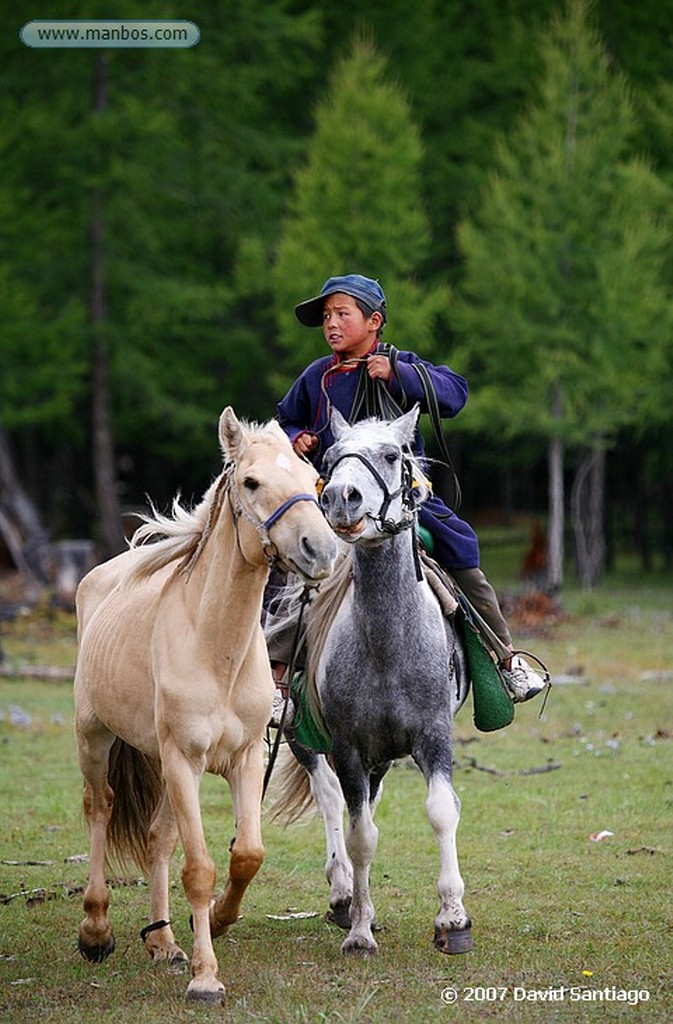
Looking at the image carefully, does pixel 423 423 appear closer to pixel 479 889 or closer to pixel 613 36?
pixel 613 36

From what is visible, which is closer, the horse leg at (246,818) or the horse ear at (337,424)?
the horse leg at (246,818)

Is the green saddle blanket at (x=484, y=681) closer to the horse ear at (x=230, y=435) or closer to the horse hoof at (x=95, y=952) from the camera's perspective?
the horse ear at (x=230, y=435)

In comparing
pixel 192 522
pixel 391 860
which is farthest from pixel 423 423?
pixel 192 522

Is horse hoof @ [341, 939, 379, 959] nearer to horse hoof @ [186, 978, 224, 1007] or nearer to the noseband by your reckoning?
horse hoof @ [186, 978, 224, 1007]

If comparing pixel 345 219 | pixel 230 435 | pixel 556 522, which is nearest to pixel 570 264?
pixel 345 219

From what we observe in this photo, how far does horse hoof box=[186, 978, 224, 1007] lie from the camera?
5.39 metres

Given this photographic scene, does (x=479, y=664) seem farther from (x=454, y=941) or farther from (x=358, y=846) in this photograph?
(x=454, y=941)

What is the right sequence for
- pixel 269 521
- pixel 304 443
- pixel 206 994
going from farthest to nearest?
pixel 304 443 < pixel 206 994 < pixel 269 521

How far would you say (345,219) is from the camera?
2506 cm

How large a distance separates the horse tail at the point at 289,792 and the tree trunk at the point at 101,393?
62.0 feet

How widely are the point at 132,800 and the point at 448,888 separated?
1.65m

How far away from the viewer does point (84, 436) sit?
3469 centimetres

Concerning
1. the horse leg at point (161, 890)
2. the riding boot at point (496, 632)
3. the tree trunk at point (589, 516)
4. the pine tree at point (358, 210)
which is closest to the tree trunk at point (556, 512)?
the tree trunk at point (589, 516)

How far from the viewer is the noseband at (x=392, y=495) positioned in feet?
18.9
